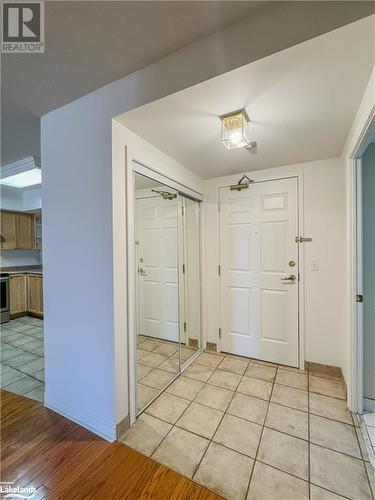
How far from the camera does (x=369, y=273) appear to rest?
6.12ft

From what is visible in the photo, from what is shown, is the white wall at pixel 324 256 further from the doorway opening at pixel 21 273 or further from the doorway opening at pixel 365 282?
the doorway opening at pixel 21 273

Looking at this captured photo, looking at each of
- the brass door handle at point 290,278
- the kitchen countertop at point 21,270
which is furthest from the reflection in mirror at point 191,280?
the kitchen countertop at point 21,270

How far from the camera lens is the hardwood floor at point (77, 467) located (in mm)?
1219

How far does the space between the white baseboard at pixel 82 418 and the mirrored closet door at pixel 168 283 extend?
786 millimetres

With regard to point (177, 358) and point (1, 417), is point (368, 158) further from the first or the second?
point (1, 417)

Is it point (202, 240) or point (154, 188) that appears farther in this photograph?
point (202, 240)

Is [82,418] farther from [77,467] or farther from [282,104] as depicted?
[282,104]

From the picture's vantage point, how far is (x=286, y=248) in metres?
2.52

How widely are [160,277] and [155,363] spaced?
981 millimetres

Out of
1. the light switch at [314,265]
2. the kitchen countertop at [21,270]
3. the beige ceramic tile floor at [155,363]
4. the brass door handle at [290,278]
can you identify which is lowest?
the beige ceramic tile floor at [155,363]

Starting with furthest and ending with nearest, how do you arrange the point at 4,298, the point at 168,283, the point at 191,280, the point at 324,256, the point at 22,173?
the point at 4,298 < the point at 22,173 < the point at 191,280 < the point at 168,283 < the point at 324,256

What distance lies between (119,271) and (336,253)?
2.13 meters

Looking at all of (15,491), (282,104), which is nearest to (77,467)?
(15,491)

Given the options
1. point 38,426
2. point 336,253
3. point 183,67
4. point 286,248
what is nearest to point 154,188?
point 183,67
